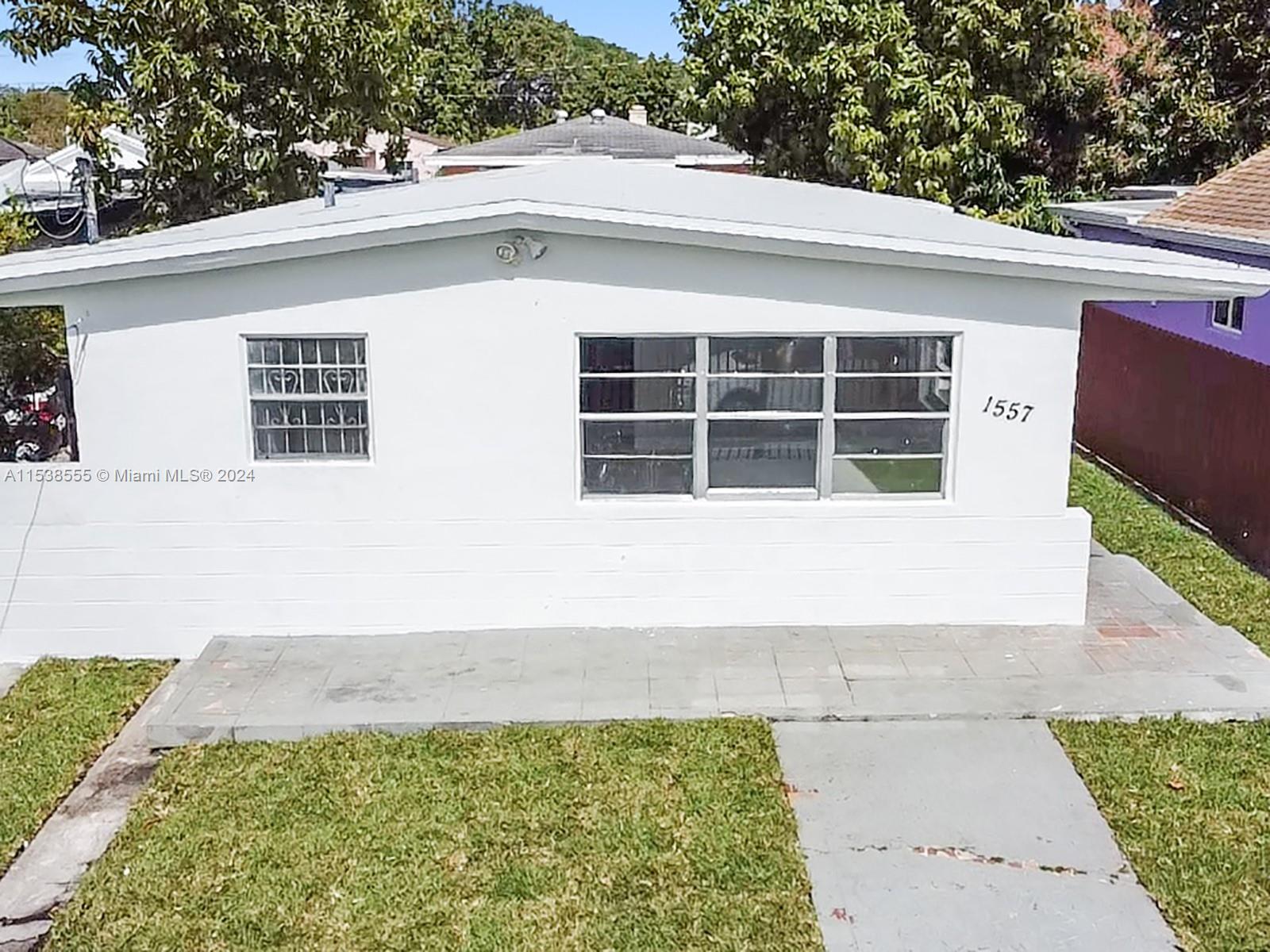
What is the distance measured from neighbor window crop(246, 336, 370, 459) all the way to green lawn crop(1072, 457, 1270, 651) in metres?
6.58

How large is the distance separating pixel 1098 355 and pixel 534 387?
9815 mm

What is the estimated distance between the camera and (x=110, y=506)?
8.19 meters

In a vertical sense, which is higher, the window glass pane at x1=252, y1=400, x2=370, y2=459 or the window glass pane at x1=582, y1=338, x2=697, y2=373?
the window glass pane at x1=582, y1=338, x2=697, y2=373

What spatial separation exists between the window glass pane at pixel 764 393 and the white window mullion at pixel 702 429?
62mm

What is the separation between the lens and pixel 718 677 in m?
7.71

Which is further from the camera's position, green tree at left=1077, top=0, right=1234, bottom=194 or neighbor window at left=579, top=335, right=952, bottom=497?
green tree at left=1077, top=0, right=1234, bottom=194

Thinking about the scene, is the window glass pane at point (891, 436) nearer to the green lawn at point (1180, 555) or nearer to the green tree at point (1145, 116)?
the green lawn at point (1180, 555)

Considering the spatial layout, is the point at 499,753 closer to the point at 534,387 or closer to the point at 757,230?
the point at 534,387

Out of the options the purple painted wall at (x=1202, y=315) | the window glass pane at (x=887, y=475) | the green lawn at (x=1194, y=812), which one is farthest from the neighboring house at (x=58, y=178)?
the purple painted wall at (x=1202, y=315)

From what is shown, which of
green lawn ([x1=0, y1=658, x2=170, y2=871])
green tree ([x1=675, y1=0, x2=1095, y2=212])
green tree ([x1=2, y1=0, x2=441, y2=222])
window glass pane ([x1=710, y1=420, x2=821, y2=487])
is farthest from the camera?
green tree ([x1=675, y1=0, x2=1095, y2=212])

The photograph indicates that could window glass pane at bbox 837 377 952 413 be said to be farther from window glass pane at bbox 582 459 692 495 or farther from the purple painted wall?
the purple painted wall

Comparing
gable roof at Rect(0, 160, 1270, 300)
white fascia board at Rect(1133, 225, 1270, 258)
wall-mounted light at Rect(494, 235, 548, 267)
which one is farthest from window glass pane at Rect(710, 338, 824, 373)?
white fascia board at Rect(1133, 225, 1270, 258)

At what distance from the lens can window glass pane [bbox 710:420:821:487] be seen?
824cm

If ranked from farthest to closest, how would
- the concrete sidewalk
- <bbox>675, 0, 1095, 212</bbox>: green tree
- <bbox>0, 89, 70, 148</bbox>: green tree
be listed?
<bbox>0, 89, 70, 148</bbox>: green tree, <bbox>675, 0, 1095, 212</bbox>: green tree, the concrete sidewalk
